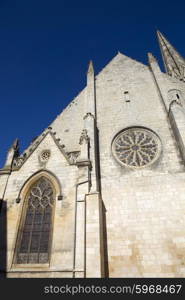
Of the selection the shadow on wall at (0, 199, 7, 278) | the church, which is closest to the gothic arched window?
the church

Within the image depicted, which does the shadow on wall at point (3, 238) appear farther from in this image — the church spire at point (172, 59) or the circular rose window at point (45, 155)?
the church spire at point (172, 59)

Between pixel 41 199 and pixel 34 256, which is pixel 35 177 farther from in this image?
pixel 34 256

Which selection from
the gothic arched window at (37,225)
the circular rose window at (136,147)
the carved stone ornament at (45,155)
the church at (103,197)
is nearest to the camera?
the church at (103,197)

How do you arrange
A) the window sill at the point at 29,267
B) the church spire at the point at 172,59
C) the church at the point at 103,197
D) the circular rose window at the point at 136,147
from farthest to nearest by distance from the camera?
the church spire at the point at 172,59 < the circular rose window at the point at 136,147 < the church at the point at 103,197 < the window sill at the point at 29,267

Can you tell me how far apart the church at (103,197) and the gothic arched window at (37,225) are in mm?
35

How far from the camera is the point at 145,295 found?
4168 millimetres

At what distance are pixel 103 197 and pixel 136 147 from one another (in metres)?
3.55

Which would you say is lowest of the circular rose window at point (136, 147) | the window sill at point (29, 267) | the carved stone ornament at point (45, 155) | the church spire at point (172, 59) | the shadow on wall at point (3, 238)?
the window sill at point (29, 267)

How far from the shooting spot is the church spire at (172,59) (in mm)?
24047

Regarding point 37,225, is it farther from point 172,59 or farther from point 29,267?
point 172,59

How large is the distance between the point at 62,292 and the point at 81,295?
1.55ft

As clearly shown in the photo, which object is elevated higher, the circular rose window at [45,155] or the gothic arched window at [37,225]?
the circular rose window at [45,155]

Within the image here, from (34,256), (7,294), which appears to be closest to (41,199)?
(34,256)

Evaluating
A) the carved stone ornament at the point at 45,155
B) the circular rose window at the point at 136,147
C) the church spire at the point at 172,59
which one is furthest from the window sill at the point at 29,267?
the church spire at the point at 172,59
